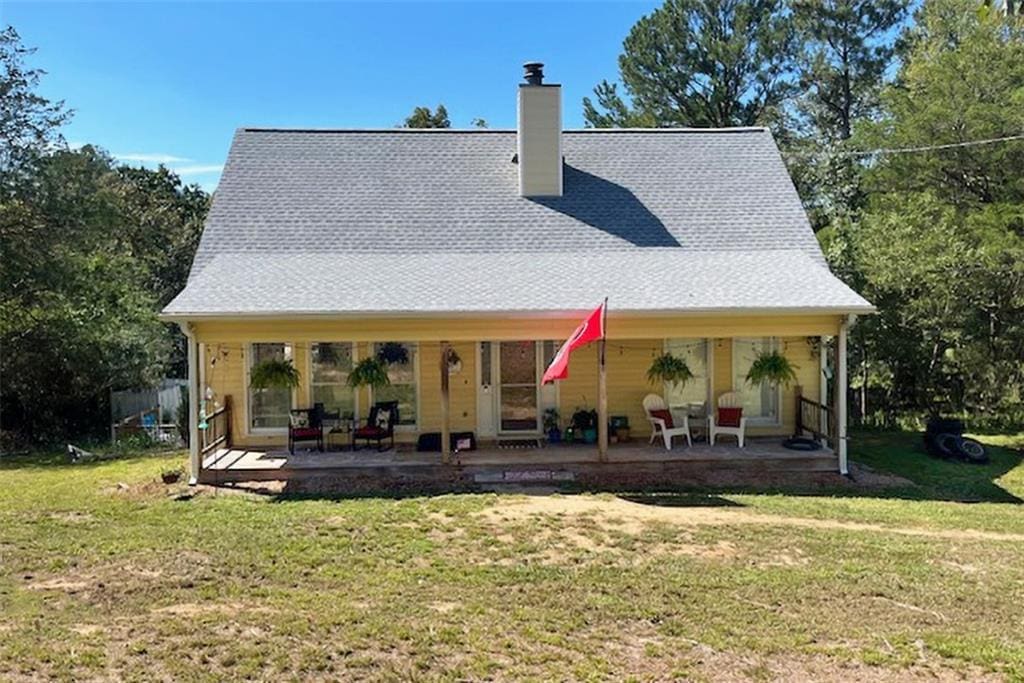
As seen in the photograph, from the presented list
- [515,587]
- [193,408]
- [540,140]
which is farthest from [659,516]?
[540,140]

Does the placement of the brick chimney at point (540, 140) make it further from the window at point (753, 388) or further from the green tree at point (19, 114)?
the green tree at point (19, 114)

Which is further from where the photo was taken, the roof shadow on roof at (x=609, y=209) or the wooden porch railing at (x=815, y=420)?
the roof shadow on roof at (x=609, y=209)

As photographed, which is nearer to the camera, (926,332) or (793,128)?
(926,332)

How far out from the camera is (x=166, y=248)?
98.0ft

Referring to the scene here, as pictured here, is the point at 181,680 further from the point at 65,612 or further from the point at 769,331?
the point at 769,331

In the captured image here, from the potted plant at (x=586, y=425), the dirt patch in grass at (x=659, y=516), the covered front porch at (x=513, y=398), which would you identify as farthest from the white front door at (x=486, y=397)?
the dirt patch in grass at (x=659, y=516)

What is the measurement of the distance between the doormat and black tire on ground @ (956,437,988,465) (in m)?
6.93

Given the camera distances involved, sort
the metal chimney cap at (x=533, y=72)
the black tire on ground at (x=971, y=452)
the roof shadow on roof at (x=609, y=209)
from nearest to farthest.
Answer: the black tire on ground at (x=971, y=452) → the roof shadow on roof at (x=609, y=209) → the metal chimney cap at (x=533, y=72)

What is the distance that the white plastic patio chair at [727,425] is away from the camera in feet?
40.1

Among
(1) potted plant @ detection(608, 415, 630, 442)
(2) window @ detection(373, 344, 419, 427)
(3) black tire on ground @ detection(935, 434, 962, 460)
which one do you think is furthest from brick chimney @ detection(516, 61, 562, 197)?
(3) black tire on ground @ detection(935, 434, 962, 460)

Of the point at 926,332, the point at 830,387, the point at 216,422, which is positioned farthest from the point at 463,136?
the point at 926,332

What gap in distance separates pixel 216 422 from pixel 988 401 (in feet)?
53.2

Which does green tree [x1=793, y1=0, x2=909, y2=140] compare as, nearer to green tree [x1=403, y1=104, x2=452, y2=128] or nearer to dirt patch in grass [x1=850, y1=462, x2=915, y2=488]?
green tree [x1=403, y1=104, x2=452, y2=128]

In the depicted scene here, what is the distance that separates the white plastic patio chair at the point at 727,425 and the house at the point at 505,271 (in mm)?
159
